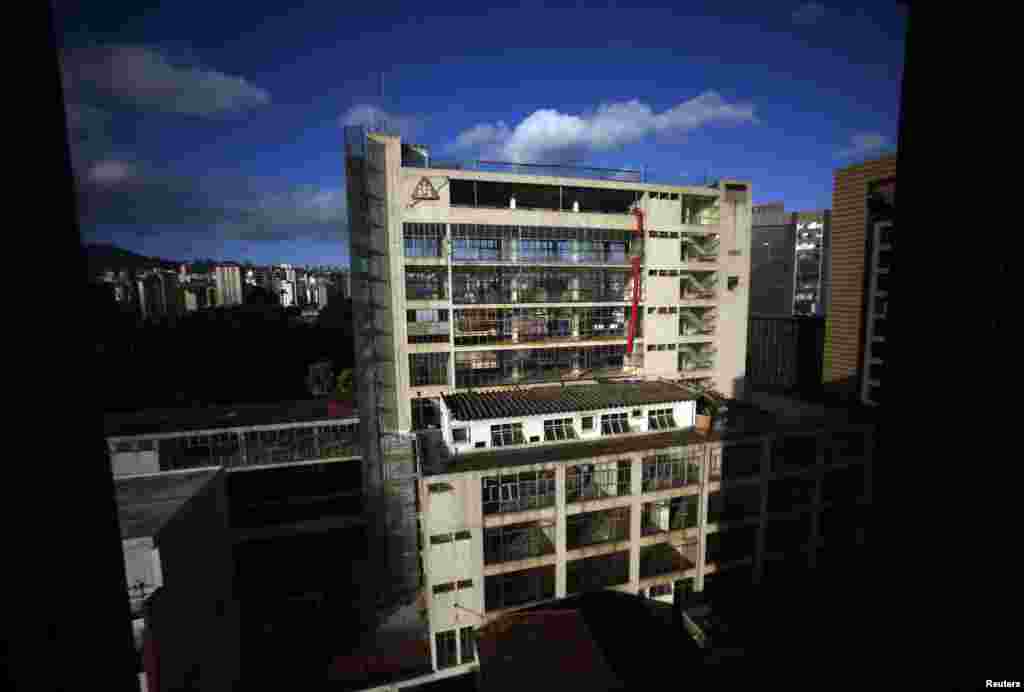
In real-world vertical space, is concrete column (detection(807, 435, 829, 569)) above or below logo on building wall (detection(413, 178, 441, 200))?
below

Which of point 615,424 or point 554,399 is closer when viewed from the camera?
point 615,424

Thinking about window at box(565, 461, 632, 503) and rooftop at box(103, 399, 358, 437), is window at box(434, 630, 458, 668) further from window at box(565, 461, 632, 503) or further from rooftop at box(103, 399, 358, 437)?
rooftop at box(103, 399, 358, 437)

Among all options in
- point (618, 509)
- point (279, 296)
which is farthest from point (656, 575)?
point (279, 296)

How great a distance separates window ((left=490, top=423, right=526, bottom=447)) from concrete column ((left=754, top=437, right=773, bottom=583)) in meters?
14.2

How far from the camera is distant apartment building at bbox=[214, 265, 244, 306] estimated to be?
57.2 metres

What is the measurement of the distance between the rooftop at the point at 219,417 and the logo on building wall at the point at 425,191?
1649 centimetres

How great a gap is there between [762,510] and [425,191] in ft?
91.0

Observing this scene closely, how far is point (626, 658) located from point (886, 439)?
49.5ft

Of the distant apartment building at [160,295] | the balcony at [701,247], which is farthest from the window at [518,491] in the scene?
the distant apartment building at [160,295]

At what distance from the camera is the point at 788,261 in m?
68.8

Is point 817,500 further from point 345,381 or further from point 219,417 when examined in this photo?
point 345,381

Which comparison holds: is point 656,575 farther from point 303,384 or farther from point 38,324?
point 303,384

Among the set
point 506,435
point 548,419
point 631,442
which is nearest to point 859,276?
point 631,442

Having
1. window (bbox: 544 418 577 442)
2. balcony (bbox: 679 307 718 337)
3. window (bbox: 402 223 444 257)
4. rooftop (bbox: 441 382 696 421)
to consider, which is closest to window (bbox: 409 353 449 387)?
rooftop (bbox: 441 382 696 421)
